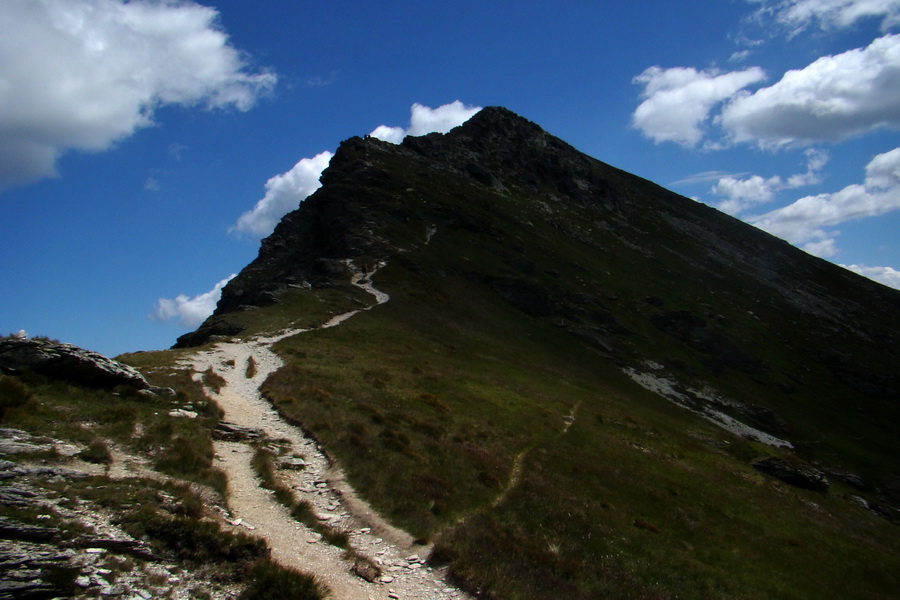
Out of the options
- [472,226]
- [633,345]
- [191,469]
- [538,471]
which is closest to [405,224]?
[472,226]

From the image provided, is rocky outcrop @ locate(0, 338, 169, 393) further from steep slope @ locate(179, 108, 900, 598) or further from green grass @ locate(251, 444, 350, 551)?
steep slope @ locate(179, 108, 900, 598)

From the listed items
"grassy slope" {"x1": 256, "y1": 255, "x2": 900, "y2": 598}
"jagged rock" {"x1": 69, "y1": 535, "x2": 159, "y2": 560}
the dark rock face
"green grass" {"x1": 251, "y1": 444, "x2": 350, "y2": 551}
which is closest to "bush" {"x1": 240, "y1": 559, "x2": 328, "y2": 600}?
"jagged rock" {"x1": 69, "y1": 535, "x2": 159, "y2": 560}

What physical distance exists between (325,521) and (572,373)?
2152 inches

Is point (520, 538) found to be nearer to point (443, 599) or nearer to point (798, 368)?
point (443, 599)

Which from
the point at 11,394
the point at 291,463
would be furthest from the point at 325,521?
the point at 11,394

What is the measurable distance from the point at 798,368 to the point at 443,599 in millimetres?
120262

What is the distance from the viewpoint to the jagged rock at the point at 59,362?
752 inches

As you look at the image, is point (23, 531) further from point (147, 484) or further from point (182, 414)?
point (182, 414)

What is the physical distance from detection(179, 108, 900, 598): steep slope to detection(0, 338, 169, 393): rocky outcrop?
847cm

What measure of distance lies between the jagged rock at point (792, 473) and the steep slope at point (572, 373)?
269 centimetres

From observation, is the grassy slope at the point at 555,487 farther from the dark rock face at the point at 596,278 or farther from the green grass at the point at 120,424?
the dark rock face at the point at 596,278

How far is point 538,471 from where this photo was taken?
82.9ft

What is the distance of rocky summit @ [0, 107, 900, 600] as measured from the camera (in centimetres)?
1213

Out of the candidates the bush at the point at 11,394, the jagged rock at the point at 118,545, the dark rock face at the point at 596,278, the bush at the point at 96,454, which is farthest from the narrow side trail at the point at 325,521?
the dark rock face at the point at 596,278
